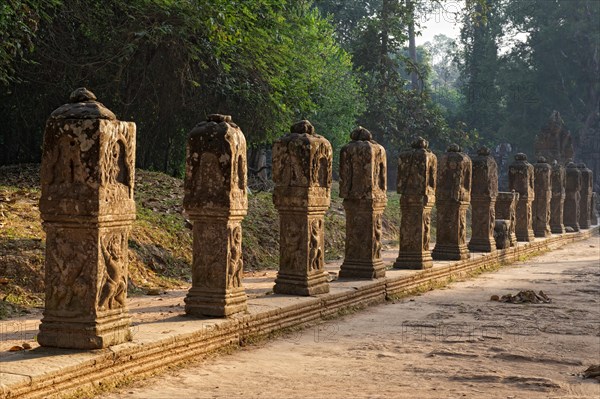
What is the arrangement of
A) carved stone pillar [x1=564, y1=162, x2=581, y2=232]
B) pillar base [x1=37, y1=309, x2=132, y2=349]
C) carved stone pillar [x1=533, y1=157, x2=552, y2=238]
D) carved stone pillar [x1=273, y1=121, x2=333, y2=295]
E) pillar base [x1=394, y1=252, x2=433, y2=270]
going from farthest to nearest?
carved stone pillar [x1=564, y1=162, x2=581, y2=232] < carved stone pillar [x1=533, y1=157, x2=552, y2=238] < pillar base [x1=394, y1=252, x2=433, y2=270] < carved stone pillar [x1=273, y1=121, x2=333, y2=295] < pillar base [x1=37, y1=309, x2=132, y2=349]

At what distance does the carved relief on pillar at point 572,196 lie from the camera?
91.4 ft

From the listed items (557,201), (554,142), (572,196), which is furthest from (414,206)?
(554,142)

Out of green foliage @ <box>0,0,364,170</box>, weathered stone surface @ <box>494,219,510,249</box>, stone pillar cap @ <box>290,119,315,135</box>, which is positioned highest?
green foliage @ <box>0,0,364,170</box>

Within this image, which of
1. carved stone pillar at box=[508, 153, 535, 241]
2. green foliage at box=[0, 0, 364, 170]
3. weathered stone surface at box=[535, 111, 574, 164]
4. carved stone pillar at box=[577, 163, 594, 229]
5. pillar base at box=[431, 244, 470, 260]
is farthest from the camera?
weathered stone surface at box=[535, 111, 574, 164]

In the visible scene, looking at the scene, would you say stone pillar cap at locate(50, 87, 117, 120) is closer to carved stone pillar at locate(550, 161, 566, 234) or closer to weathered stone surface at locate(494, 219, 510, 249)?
weathered stone surface at locate(494, 219, 510, 249)

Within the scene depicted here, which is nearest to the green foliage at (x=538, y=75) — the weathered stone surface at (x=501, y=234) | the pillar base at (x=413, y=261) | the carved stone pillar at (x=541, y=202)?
the carved stone pillar at (x=541, y=202)

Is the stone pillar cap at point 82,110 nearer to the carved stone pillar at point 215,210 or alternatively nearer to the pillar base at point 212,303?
the carved stone pillar at point 215,210

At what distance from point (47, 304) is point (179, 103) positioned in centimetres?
1122

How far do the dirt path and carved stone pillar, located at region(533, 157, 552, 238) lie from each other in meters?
12.3

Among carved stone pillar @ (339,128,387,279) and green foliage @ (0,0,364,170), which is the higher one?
green foliage @ (0,0,364,170)

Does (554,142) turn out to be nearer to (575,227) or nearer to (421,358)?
(575,227)

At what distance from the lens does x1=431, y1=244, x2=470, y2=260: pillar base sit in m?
15.3

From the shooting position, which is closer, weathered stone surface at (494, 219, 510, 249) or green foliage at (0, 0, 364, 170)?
green foliage at (0, 0, 364, 170)

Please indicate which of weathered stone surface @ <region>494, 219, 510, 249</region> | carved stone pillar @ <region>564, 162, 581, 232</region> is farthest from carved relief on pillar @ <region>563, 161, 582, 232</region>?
weathered stone surface @ <region>494, 219, 510, 249</region>
